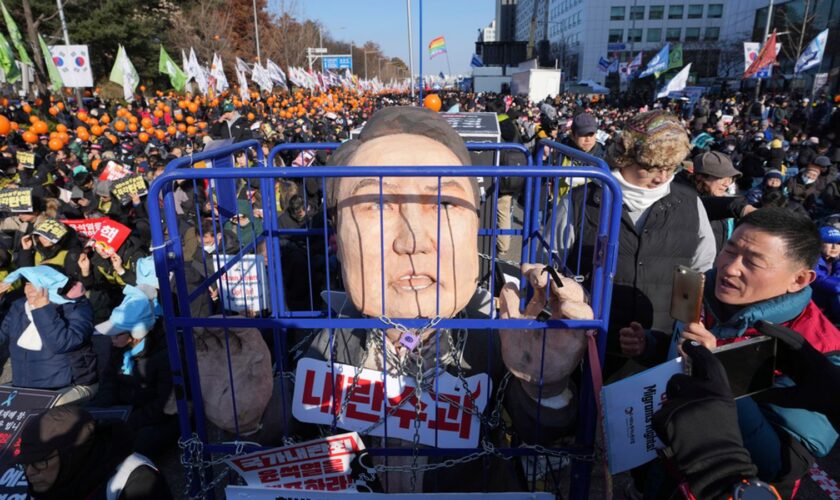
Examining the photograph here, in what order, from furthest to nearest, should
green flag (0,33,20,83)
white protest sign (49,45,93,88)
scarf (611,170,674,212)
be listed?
white protest sign (49,45,93,88), green flag (0,33,20,83), scarf (611,170,674,212)

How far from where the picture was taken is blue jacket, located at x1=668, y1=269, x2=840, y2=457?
1.72 metres

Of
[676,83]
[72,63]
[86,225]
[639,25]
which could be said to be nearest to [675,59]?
[676,83]

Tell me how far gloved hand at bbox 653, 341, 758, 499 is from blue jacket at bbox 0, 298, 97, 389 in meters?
4.00

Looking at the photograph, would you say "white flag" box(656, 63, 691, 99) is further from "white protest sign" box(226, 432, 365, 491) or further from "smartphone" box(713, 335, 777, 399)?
"white protest sign" box(226, 432, 365, 491)

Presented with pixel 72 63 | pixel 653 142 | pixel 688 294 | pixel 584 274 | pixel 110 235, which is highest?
pixel 72 63

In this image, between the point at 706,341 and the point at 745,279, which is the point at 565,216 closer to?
the point at 745,279

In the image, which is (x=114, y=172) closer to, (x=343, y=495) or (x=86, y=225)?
(x=86, y=225)

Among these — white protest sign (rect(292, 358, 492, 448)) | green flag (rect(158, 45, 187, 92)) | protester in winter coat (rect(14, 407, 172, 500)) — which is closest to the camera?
white protest sign (rect(292, 358, 492, 448))

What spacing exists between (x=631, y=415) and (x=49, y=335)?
3.93 meters

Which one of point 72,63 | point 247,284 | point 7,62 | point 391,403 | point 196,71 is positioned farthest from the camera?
point 196,71

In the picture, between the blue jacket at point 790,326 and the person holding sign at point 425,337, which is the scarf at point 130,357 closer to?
the person holding sign at point 425,337

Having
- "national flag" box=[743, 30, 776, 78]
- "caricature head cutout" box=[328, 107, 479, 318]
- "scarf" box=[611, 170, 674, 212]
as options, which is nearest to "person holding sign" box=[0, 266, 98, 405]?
"caricature head cutout" box=[328, 107, 479, 318]

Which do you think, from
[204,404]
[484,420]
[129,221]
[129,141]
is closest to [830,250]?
[484,420]

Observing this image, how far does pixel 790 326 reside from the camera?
1867 mm
